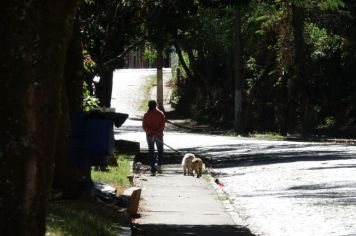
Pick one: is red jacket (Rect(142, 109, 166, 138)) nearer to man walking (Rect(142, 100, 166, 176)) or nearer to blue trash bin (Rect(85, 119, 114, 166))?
man walking (Rect(142, 100, 166, 176))

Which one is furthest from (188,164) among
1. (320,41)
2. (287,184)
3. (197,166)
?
(320,41)

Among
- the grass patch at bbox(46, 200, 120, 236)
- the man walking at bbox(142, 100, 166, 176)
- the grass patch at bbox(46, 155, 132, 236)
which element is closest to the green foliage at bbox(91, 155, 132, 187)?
the man walking at bbox(142, 100, 166, 176)

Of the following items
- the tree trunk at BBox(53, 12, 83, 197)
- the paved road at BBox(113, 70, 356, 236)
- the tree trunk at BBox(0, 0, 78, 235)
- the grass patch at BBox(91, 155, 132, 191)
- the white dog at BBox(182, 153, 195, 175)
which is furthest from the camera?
the white dog at BBox(182, 153, 195, 175)

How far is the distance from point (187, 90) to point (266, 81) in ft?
50.3

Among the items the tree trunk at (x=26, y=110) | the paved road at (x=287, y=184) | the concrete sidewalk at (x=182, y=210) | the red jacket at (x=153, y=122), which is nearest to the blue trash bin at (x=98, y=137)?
the concrete sidewalk at (x=182, y=210)

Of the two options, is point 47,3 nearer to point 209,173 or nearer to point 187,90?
point 209,173

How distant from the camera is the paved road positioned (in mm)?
12281

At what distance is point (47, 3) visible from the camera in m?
5.33

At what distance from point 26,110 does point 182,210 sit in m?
8.53

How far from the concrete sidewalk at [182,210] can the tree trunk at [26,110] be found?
5.87 m

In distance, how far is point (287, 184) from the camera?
17859 mm

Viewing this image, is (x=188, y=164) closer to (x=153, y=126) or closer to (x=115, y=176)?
(x=153, y=126)

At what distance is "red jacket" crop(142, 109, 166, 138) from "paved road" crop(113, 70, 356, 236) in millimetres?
1923

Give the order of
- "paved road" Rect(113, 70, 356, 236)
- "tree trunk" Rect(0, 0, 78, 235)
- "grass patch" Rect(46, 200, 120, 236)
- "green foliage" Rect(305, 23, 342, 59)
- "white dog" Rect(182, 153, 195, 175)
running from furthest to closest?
"green foliage" Rect(305, 23, 342, 59), "white dog" Rect(182, 153, 195, 175), "paved road" Rect(113, 70, 356, 236), "grass patch" Rect(46, 200, 120, 236), "tree trunk" Rect(0, 0, 78, 235)
